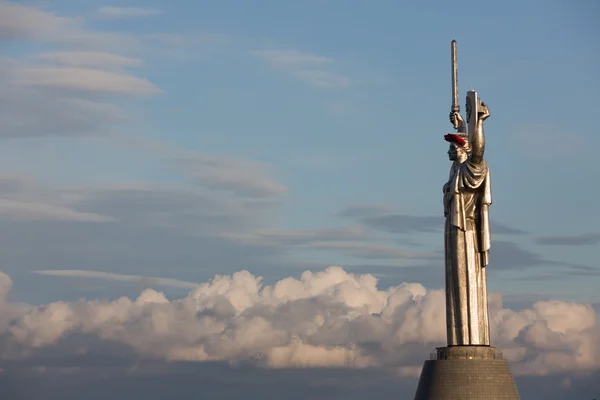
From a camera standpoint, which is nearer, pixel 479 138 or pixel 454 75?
pixel 479 138

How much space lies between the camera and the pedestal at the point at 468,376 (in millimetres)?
61031

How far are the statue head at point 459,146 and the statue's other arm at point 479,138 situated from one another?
0.82 metres

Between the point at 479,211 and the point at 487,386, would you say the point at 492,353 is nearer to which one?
the point at 487,386

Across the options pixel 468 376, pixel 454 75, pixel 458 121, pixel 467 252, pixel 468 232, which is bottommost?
pixel 468 376

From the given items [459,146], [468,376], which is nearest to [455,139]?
[459,146]

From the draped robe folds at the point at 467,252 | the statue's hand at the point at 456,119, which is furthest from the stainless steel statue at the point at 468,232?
the statue's hand at the point at 456,119

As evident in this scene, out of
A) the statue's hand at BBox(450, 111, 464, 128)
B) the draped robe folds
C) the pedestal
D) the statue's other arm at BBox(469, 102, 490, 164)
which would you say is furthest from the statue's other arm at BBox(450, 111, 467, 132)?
the pedestal

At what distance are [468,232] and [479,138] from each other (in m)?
4.41

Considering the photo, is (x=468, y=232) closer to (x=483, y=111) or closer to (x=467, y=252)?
(x=467, y=252)

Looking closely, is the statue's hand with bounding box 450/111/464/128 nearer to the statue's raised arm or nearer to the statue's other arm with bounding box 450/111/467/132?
the statue's other arm with bounding box 450/111/467/132

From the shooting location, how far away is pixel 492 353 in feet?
204

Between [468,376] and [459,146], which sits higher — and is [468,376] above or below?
below

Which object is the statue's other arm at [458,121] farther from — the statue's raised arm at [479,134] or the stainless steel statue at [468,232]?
the statue's raised arm at [479,134]

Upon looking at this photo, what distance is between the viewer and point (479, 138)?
6253 cm
